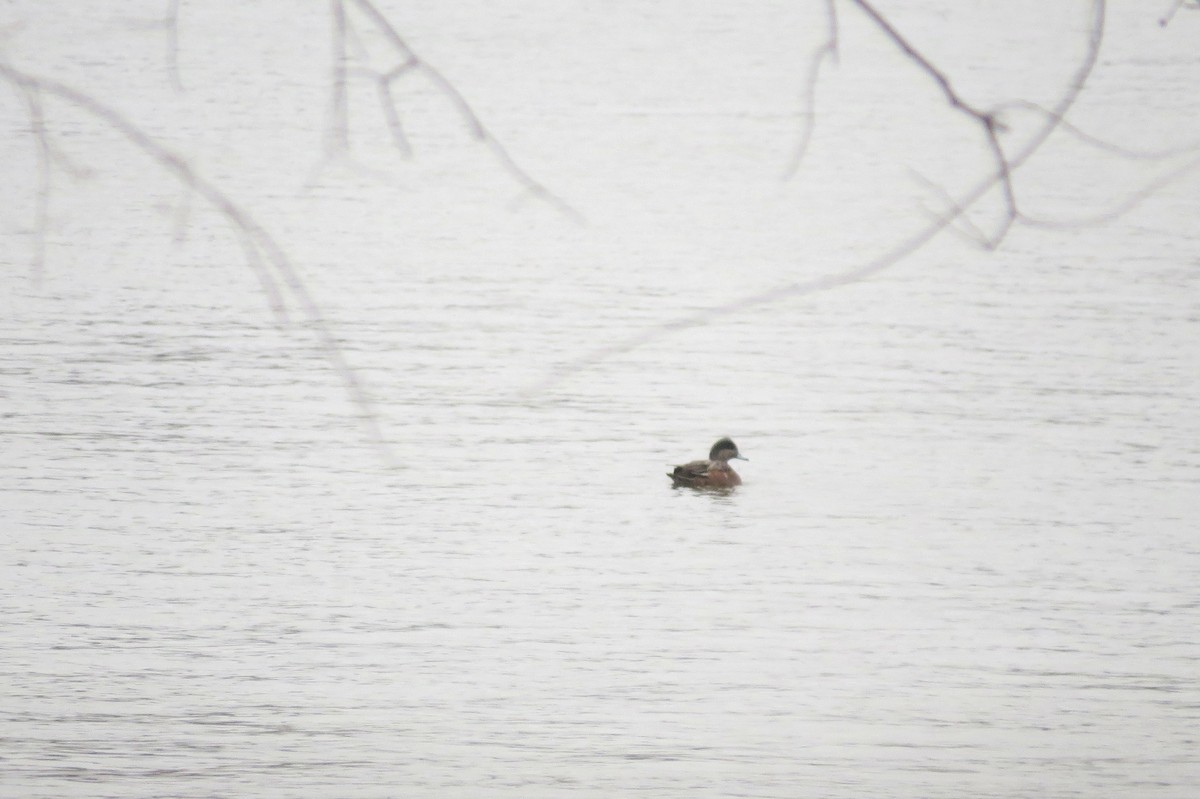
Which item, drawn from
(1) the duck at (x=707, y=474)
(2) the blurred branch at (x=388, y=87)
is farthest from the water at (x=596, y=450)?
(2) the blurred branch at (x=388, y=87)

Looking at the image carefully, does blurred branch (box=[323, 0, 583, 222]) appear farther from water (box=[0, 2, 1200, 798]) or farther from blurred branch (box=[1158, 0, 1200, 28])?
blurred branch (box=[1158, 0, 1200, 28])

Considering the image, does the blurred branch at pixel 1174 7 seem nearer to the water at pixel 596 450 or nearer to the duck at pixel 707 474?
the water at pixel 596 450

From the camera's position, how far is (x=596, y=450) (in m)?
10.0

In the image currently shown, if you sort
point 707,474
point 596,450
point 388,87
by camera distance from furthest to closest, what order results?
point 596,450 < point 707,474 < point 388,87

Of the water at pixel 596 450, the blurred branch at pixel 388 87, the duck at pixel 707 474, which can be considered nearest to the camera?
the blurred branch at pixel 388 87

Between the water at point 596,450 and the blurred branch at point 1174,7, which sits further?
the water at point 596,450

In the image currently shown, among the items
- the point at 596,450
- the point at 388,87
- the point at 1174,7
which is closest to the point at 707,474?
the point at 596,450

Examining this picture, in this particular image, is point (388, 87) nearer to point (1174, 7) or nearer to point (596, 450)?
point (1174, 7)

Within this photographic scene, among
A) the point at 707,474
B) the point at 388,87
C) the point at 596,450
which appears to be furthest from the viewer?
the point at 596,450

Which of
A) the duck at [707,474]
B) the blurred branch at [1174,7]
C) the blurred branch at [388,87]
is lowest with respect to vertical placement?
the duck at [707,474]

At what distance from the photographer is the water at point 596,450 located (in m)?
6.21

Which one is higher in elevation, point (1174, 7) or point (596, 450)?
point (1174, 7)

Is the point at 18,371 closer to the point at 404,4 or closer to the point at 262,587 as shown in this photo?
the point at 262,587

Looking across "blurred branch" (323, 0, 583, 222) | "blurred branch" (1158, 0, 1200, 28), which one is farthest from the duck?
"blurred branch" (323, 0, 583, 222)
